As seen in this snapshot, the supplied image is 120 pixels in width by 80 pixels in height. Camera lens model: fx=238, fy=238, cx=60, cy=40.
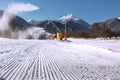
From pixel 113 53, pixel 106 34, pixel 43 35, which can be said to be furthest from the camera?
pixel 43 35

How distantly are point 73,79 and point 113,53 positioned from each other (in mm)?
8341

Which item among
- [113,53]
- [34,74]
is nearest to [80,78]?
[34,74]

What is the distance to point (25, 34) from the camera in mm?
99375

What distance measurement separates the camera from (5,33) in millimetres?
103688

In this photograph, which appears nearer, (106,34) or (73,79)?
(73,79)

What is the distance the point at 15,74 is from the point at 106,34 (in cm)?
7364

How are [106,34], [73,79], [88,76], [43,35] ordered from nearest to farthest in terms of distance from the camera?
[73,79] < [88,76] < [106,34] < [43,35]

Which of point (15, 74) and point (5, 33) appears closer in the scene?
point (15, 74)

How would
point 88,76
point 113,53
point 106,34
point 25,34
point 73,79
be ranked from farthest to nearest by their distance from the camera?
point 25,34 < point 106,34 < point 113,53 < point 88,76 < point 73,79

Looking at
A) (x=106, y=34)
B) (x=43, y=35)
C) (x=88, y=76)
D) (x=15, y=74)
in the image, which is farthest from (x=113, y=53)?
(x=43, y=35)

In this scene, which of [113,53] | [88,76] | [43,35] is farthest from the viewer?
[43,35]

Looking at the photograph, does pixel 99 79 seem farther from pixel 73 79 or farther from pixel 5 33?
pixel 5 33

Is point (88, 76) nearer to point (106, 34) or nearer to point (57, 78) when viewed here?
point (57, 78)

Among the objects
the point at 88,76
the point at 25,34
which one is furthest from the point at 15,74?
the point at 25,34
